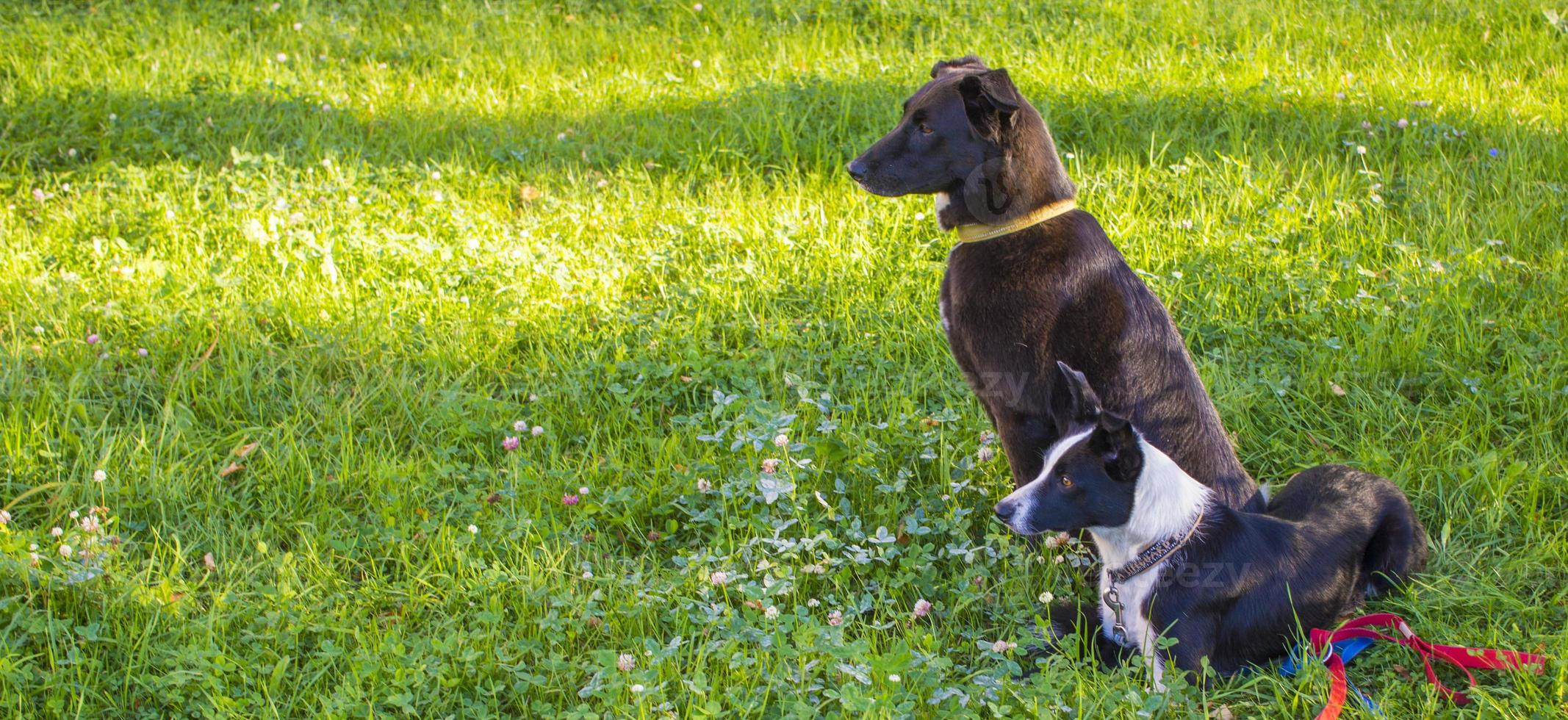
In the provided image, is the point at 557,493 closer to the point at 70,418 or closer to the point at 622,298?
the point at 622,298

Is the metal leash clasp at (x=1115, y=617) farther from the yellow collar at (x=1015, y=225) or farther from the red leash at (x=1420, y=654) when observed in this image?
the yellow collar at (x=1015, y=225)

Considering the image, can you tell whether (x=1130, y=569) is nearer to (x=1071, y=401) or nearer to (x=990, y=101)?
(x=1071, y=401)

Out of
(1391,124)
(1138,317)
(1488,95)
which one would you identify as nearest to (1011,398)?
(1138,317)

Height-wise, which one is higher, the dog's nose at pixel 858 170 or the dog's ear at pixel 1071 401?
the dog's nose at pixel 858 170

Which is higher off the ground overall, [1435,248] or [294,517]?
[1435,248]

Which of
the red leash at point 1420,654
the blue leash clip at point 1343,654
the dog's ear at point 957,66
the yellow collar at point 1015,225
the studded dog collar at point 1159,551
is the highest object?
the dog's ear at point 957,66

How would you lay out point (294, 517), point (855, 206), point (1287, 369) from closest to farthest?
1. point (294, 517)
2. point (1287, 369)
3. point (855, 206)

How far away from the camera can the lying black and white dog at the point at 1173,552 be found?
2.88 metres

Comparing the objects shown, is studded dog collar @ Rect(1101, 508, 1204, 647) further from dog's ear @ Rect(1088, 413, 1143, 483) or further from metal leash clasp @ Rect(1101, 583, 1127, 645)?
dog's ear @ Rect(1088, 413, 1143, 483)

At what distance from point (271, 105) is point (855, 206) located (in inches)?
125

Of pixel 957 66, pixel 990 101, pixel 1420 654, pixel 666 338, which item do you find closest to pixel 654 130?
pixel 666 338

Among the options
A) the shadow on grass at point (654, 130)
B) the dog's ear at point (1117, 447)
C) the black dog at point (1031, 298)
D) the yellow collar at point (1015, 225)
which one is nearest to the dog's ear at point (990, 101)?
the black dog at point (1031, 298)

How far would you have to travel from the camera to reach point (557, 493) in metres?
3.67

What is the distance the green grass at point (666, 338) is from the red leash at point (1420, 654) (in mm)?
55
